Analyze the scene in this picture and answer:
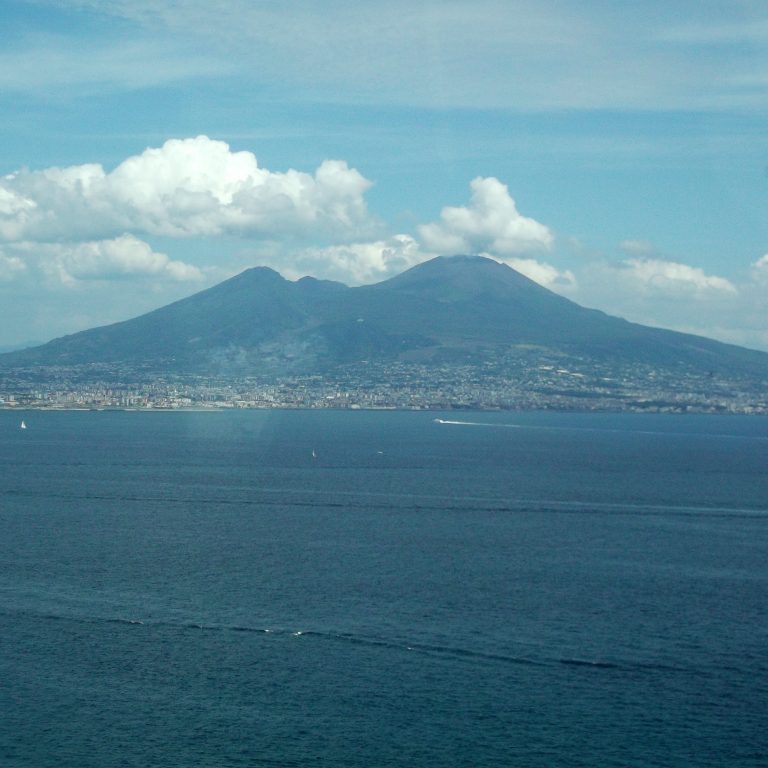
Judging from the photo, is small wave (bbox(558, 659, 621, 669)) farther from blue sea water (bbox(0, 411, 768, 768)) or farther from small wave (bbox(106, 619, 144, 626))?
small wave (bbox(106, 619, 144, 626))

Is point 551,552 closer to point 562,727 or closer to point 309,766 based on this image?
point 562,727

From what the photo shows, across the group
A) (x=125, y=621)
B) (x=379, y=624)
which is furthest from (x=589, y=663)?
(x=125, y=621)

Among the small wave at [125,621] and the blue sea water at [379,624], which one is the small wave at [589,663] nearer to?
the blue sea water at [379,624]

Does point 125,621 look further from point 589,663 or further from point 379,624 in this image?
point 589,663

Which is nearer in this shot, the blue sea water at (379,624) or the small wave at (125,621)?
the blue sea water at (379,624)

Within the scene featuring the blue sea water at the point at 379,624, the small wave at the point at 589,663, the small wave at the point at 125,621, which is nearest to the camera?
the blue sea water at the point at 379,624

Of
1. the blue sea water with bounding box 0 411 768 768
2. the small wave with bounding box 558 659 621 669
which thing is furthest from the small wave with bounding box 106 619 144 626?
the small wave with bounding box 558 659 621 669

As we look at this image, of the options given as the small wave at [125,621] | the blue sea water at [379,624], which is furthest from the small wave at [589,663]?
the small wave at [125,621]

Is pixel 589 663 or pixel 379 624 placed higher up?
pixel 379 624

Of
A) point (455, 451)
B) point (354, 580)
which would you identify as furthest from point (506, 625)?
point (455, 451)

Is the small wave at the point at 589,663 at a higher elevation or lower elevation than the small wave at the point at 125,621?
lower
